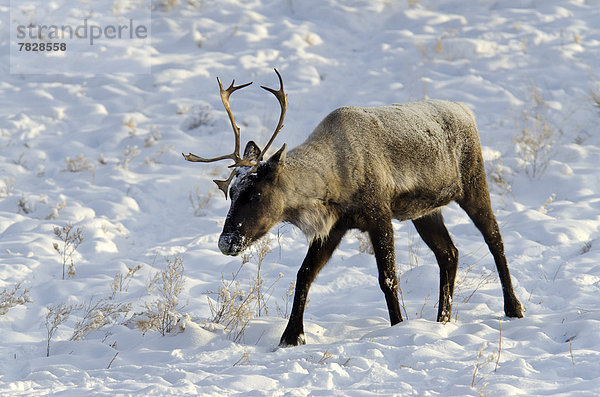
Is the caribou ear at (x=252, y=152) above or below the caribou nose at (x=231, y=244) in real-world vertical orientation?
above

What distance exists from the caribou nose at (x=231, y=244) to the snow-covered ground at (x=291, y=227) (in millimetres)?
666

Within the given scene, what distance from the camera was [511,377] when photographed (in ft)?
13.0

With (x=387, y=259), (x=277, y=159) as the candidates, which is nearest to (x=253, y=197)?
(x=277, y=159)

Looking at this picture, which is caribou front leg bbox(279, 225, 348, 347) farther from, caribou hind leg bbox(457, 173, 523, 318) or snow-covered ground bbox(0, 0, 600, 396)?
caribou hind leg bbox(457, 173, 523, 318)

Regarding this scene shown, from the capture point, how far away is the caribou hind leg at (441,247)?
6.37 metres

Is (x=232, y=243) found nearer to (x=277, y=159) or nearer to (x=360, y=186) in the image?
(x=277, y=159)

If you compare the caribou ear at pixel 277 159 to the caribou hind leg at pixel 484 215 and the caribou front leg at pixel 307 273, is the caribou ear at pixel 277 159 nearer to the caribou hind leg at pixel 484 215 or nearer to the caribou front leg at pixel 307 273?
the caribou front leg at pixel 307 273

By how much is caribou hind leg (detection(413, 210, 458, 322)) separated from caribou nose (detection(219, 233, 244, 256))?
2.02 meters

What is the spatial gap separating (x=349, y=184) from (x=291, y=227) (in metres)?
3.57

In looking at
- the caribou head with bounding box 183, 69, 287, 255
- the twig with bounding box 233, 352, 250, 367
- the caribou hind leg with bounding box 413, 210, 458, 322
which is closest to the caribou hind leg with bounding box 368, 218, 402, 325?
the caribou hind leg with bounding box 413, 210, 458, 322

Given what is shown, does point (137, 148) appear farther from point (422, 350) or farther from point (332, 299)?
point (422, 350)

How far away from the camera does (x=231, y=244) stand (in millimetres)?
5090

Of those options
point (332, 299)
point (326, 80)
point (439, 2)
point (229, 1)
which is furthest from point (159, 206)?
point (439, 2)

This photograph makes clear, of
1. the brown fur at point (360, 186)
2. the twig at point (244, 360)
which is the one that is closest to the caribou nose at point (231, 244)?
the brown fur at point (360, 186)
